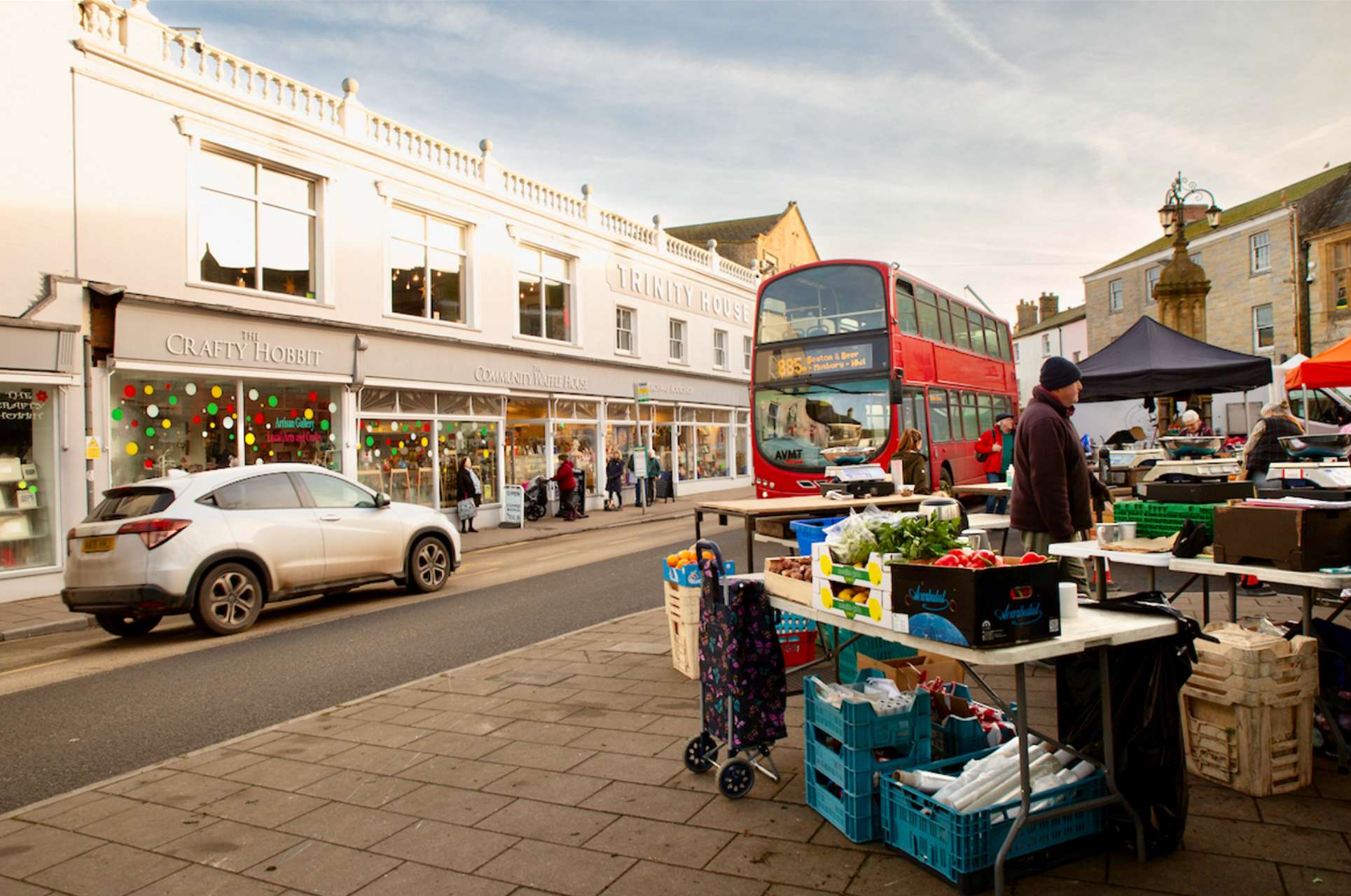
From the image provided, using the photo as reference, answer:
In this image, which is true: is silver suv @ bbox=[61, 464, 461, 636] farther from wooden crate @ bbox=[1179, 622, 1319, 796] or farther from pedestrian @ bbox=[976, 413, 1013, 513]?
pedestrian @ bbox=[976, 413, 1013, 513]

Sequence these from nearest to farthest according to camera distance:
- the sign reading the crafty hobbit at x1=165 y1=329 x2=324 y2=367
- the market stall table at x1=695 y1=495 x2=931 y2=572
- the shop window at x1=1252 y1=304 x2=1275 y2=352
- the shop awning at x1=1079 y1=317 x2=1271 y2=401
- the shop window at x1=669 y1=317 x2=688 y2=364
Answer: the market stall table at x1=695 y1=495 x2=931 y2=572 < the shop awning at x1=1079 y1=317 x2=1271 y2=401 < the sign reading the crafty hobbit at x1=165 y1=329 x2=324 y2=367 < the shop window at x1=669 y1=317 x2=688 y2=364 < the shop window at x1=1252 y1=304 x2=1275 y2=352

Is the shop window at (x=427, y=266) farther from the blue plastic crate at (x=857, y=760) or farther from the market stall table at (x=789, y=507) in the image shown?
the blue plastic crate at (x=857, y=760)

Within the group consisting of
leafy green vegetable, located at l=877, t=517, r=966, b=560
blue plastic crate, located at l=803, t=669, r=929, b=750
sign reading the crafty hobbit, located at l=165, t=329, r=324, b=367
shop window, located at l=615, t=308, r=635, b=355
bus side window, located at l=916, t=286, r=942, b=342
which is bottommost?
blue plastic crate, located at l=803, t=669, r=929, b=750

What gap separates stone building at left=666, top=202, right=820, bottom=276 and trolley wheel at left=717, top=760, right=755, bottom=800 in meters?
34.2

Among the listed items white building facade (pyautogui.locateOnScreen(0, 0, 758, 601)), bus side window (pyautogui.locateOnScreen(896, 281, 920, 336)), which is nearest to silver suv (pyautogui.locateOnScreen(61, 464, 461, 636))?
white building facade (pyautogui.locateOnScreen(0, 0, 758, 601))

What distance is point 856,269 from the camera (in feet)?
44.8

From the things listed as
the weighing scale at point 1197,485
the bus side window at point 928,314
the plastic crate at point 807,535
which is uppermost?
the bus side window at point 928,314

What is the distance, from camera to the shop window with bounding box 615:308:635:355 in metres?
26.0

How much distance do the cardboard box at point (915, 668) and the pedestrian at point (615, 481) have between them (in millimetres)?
19499

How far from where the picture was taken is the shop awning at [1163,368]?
11.1m

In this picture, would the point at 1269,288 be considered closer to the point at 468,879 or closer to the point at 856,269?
the point at 856,269

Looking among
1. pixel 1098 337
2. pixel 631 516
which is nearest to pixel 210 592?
pixel 631 516

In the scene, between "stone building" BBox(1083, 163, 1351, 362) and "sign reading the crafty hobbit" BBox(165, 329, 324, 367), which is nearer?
"sign reading the crafty hobbit" BBox(165, 329, 324, 367)

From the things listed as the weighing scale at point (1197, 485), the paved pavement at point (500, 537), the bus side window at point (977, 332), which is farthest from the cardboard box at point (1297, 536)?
the bus side window at point (977, 332)
